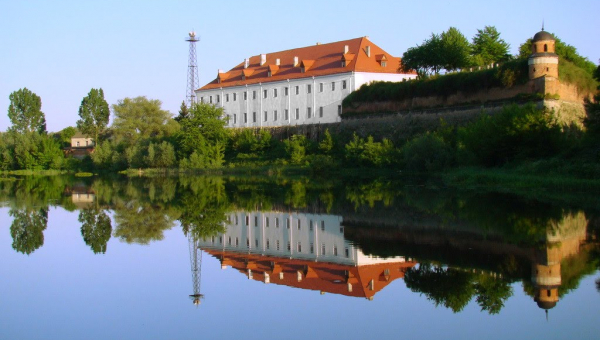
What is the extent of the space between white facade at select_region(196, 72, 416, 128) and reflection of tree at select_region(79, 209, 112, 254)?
3015 centimetres

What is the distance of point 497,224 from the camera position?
15211 mm

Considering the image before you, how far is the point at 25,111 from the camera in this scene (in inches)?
2911

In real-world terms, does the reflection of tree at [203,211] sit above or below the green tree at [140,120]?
below

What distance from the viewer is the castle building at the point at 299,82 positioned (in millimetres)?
50406

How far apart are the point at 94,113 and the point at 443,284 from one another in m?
65.9

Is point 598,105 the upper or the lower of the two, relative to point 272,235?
upper

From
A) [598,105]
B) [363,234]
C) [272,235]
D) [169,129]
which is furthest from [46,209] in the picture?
[169,129]

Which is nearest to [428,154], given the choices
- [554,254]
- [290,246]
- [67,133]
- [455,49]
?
[455,49]

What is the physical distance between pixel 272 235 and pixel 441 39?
109 ft

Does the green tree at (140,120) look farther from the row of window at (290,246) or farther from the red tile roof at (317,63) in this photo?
the row of window at (290,246)

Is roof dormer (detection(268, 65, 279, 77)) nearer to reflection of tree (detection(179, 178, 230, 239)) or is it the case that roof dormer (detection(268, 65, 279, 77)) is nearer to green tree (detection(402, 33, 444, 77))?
green tree (detection(402, 33, 444, 77))

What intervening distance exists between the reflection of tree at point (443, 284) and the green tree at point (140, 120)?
54.4 m

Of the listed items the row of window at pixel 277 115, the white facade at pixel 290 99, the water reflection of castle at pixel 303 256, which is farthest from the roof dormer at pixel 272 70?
the water reflection of castle at pixel 303 256

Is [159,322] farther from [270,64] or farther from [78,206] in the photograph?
[270,64]
